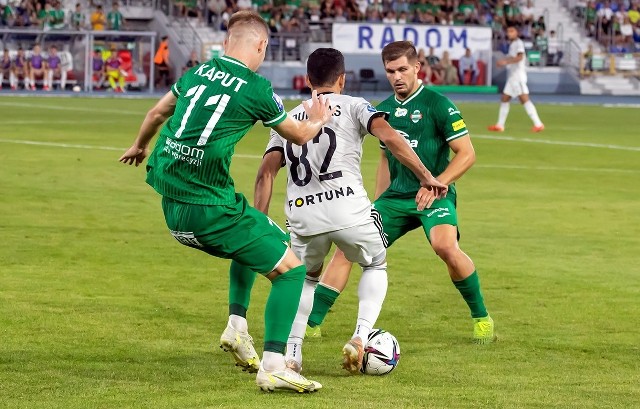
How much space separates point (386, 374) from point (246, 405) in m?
1.33

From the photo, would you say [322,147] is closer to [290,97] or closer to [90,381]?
[90,381]

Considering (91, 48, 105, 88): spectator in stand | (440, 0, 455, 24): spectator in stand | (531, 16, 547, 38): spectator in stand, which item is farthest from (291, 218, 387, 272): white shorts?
(531, 16, 547, 38): spectator in stand

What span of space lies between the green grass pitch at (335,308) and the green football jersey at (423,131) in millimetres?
1051

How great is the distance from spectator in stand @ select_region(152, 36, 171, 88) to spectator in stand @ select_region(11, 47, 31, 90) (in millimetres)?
4674

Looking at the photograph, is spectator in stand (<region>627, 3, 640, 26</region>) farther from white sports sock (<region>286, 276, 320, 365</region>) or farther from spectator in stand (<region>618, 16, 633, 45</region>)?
white sports sock (<region>286, 276, 320, 365</region>)

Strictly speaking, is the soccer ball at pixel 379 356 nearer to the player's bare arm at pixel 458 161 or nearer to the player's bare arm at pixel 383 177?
the player's bare arm at pixel 458 161

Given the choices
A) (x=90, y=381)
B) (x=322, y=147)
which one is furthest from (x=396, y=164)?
(x=90, y=381)

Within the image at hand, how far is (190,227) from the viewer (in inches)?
290

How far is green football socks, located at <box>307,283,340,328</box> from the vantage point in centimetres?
905

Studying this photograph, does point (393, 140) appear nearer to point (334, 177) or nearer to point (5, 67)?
point (334, 177)

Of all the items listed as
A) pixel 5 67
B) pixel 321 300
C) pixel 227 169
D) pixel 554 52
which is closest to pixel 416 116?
pixel 321 300

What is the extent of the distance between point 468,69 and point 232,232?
1768 inches

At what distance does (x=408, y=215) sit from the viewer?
953cm

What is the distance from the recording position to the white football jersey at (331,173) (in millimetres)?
7984
